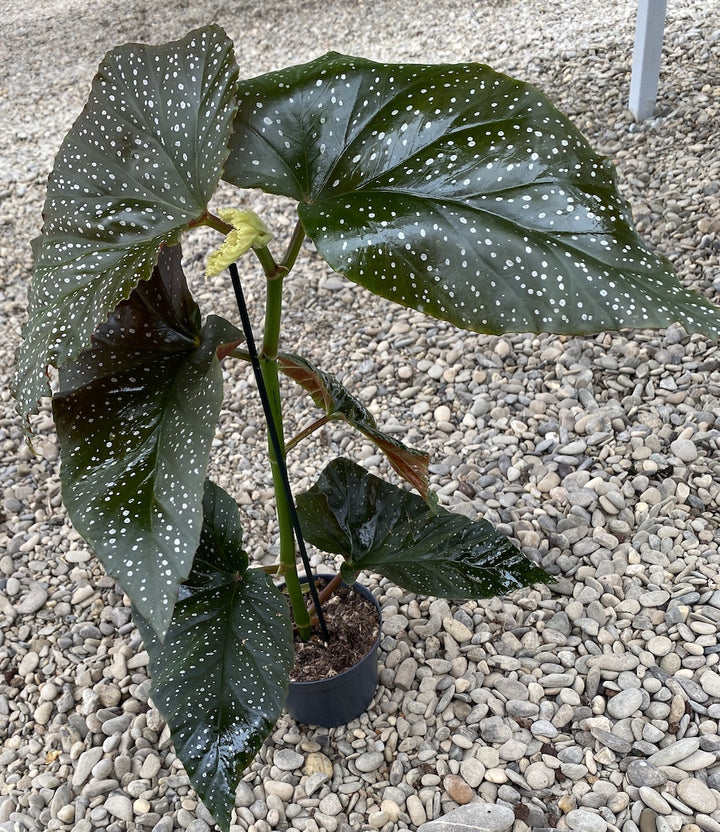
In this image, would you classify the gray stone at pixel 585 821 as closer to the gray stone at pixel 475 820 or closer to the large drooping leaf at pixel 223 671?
the gray stone at pixel 475 820

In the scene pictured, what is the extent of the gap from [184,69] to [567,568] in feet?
4.10

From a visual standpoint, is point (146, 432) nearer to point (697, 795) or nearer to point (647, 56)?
point (697, 795)

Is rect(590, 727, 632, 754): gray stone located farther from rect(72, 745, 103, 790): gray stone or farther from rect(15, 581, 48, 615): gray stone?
rect(15, 581, 48, 615): gray stone

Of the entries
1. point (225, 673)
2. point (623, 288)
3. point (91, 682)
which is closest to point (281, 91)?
point (623, 288)

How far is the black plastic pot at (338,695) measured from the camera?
1.42 meters

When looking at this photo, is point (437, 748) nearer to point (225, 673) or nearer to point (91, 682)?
point (225, 673)

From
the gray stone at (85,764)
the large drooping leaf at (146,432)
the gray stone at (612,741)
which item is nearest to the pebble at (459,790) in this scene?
the gray stone at (612,741)

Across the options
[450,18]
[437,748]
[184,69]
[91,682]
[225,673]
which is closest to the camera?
[184,69]

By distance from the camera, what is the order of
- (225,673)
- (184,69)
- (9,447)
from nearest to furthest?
(184,69), (225,673), (9,447)

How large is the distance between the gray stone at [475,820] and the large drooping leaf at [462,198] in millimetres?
898

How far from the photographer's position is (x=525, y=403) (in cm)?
218

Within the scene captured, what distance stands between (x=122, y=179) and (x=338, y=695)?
0.93 metres

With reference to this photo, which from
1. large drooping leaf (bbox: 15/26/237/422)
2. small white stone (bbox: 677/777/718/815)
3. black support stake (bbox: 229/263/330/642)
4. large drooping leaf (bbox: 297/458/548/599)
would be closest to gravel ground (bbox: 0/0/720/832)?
small white stone (bbox: 677/777/718/815)

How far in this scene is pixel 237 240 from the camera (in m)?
0.88
